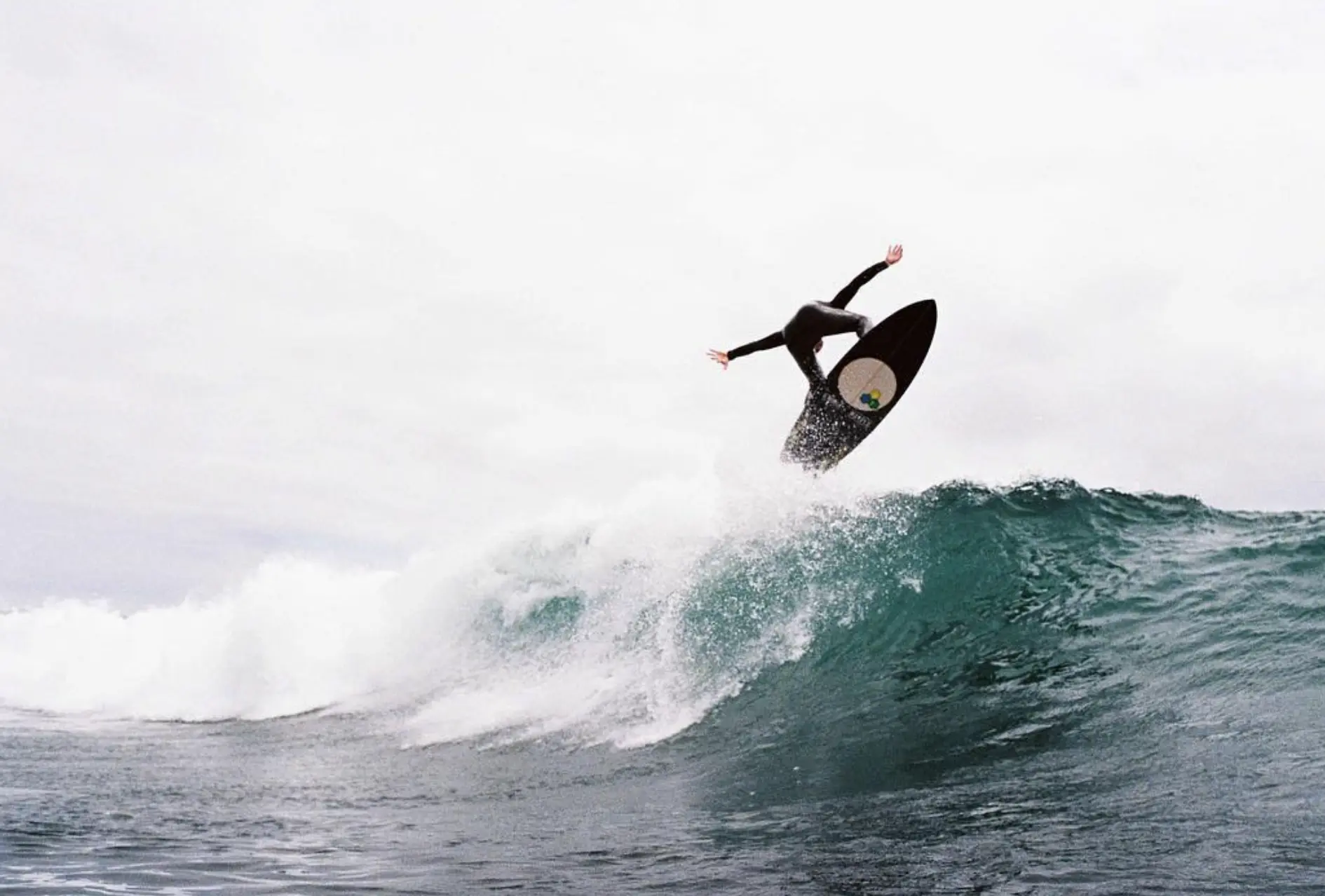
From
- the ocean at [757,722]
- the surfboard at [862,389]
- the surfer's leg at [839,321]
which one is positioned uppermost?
the surfer's leg at [839,321]

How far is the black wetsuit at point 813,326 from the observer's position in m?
Answer: 9.40

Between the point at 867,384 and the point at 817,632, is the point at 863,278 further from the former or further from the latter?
the point at 817,632

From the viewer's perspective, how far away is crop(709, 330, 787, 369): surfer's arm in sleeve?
925cm

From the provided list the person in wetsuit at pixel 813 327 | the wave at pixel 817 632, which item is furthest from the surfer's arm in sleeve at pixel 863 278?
the wave at pixel 817 632

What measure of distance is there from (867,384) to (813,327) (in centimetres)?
115

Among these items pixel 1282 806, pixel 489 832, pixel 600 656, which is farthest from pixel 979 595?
→ pixel 489 832

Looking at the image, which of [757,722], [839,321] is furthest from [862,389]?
[757,722]

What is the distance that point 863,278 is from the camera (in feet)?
29.8

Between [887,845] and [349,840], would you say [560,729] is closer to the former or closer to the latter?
[349,840]

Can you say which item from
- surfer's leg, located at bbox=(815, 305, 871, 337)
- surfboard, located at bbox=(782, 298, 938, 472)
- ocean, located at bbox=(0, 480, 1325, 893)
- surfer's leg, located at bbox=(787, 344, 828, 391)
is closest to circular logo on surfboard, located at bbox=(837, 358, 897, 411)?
surfboard, located at bbox=(782, 298, 938, 472)

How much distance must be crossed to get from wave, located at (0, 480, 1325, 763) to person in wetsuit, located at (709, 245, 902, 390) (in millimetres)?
2095

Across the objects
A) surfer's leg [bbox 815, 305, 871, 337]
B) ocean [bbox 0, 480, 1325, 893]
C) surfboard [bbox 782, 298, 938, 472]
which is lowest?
ocean [bbox 0, 480, 1325, 893]

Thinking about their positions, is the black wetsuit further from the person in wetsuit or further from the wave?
the wave

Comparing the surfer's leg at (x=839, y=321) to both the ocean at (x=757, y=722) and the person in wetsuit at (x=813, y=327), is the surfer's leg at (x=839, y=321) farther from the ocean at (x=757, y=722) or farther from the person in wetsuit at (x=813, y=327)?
the ocean at (x=757, y=722)
